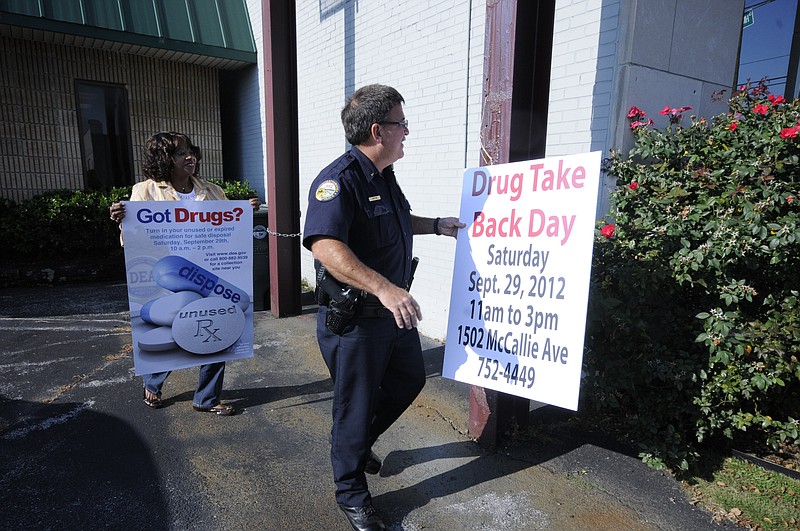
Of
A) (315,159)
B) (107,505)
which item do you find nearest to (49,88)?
(315,159)

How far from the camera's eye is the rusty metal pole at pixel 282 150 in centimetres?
539

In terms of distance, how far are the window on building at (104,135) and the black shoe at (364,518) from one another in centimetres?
754

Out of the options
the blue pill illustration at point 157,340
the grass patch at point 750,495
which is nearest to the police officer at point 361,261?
the blue pill illustration at point 157,340

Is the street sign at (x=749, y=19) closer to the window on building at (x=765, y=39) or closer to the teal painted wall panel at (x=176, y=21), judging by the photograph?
the window on building at (x=765, y=39)

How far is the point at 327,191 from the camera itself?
212 centimetres

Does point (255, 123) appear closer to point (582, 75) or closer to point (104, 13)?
point (104, 13)

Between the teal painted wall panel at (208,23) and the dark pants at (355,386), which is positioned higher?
the teal painted wall panel at (208,23)

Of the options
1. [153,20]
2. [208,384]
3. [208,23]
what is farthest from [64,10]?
[208,384]

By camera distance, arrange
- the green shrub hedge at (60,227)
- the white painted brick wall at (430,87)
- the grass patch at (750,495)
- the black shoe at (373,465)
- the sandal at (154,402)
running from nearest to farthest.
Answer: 1. the grass patch at (750,495)
2. the black shoe at (373,465)
3. the sandal at (154,402)
4. the white painted brick wall at (430,87)
5. the green shrub hedge at (60,227)

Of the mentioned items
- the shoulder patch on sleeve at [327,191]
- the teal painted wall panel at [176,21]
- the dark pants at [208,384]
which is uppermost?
the teal painted wall panel at [176,21]

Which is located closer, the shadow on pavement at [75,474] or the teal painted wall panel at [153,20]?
the shadow on pavement at [75,474]

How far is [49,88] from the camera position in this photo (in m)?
7.47

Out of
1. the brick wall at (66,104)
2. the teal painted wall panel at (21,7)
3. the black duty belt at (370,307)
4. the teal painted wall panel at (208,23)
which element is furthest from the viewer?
the teal painted wall panel at (208,23)

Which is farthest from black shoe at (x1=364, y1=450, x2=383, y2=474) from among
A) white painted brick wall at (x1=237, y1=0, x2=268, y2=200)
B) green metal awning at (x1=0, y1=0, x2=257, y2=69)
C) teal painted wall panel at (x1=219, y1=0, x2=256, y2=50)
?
teal painted wall panel at (x1=219, y1=0, x2=256, y2=50)
